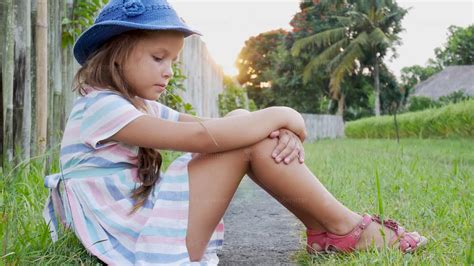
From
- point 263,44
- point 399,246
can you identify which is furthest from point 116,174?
point 263,44

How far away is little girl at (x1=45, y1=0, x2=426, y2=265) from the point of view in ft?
5.31

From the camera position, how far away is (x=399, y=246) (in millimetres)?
1799

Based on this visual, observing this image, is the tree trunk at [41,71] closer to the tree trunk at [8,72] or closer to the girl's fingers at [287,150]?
the tree trunk at [8,72]

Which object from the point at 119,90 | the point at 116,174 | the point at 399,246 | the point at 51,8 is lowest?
the point at 399,246

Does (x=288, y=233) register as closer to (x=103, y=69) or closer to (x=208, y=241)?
(x=208, y=241)

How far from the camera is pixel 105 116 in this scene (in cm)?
163

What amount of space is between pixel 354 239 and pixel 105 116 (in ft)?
2.82

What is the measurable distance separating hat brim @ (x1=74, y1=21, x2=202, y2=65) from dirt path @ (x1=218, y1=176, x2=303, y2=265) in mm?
785

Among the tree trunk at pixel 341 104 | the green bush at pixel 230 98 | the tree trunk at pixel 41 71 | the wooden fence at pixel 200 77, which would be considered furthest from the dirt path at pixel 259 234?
the tree trunk at pixel 341 104

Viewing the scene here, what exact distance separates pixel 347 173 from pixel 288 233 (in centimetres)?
194

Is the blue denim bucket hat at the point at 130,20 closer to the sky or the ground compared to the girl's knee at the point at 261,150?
closer to the sky

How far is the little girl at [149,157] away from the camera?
5.31 ft

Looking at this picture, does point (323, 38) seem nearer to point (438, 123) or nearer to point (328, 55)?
point (328, 55)

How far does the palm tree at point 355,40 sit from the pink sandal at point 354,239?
2605cm
